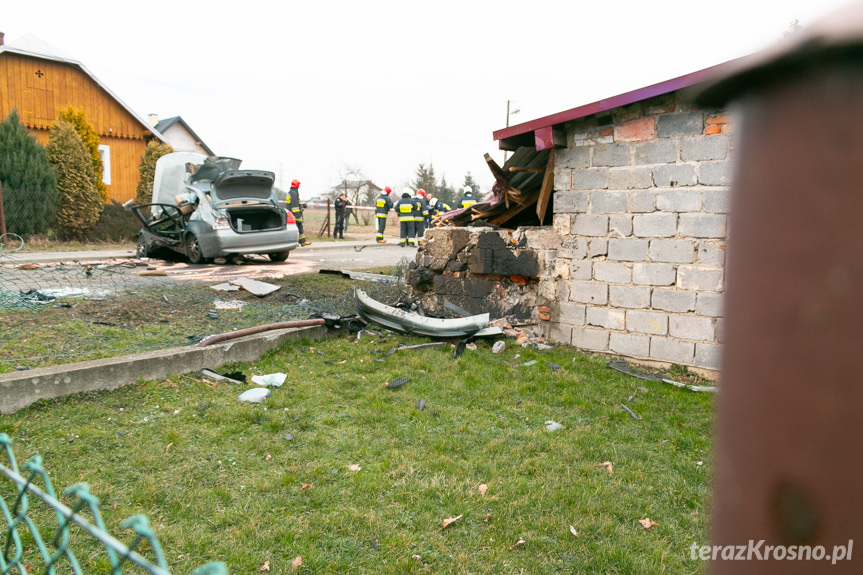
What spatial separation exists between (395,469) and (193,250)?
34.5ft

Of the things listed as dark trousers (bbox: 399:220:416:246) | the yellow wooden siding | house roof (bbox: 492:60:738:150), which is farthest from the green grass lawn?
the yellow wooden siding

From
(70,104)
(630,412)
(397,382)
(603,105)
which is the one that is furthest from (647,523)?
(70,104)

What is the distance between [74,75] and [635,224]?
2775cm

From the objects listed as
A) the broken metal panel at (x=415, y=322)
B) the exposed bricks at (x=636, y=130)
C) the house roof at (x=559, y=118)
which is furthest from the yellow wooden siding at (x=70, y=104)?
the exposed bricks at (x=636, y=130)

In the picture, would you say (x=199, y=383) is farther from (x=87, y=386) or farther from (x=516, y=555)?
(x=516, y=555)

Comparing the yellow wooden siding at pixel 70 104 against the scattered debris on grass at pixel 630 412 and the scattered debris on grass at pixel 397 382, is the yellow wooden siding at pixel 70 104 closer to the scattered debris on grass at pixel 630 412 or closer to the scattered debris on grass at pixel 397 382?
the scattered debris on grass at pixel 397 382

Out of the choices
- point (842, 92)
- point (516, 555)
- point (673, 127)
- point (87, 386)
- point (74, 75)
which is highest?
point (74, 75)

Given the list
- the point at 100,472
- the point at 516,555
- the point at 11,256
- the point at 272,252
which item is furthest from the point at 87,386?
the point at 11,256

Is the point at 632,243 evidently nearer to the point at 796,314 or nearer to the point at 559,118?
the point at 559,118

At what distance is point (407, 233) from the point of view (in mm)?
21703

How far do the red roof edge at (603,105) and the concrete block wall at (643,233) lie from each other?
0.23 m

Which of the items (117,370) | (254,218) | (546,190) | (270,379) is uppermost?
(546,190)

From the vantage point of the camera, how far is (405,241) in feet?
68.8

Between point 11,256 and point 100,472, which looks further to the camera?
point 11,256
